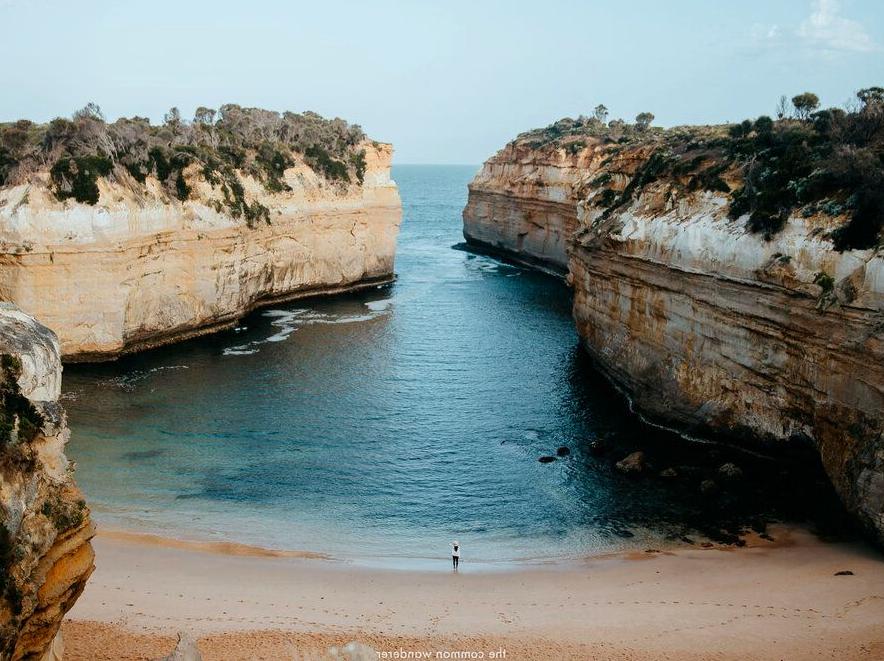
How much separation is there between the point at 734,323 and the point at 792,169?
6066mm

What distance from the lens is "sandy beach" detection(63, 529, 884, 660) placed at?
1623 cm

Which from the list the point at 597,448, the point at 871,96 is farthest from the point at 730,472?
the point at 871,96

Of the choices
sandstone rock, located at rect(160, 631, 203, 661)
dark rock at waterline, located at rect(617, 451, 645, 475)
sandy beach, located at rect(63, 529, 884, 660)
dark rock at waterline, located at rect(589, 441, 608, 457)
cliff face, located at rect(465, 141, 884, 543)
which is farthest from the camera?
dark rock at waterline, located at rect(589, 441, 608, 457)

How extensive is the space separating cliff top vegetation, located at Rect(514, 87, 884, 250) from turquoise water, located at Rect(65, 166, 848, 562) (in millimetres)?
8506

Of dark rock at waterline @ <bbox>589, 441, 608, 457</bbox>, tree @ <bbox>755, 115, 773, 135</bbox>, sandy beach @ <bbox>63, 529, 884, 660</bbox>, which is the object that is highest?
tree @ <bbox>755, 115, 773, 135</bbox>

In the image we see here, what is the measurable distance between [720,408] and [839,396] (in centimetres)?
593

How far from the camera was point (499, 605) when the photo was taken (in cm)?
1867

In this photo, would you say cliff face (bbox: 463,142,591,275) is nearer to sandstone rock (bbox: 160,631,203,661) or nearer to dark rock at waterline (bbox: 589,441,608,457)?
dark rock at waterline (bbox: 589,441,608,457)

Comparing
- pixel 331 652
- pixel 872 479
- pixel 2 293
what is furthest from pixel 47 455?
pixel 2 293

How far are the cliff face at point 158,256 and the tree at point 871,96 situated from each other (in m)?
33.7

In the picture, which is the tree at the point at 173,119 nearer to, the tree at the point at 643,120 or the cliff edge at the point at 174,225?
the cliff edge at the point at 174,225

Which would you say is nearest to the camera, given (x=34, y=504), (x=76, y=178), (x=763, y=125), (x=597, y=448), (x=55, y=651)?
(x=34, y=504)

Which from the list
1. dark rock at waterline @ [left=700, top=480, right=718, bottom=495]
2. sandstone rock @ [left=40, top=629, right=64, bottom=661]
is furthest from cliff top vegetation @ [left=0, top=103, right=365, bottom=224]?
dark rock at waterline @ [left=700, top=480, right=718, bottom=495]

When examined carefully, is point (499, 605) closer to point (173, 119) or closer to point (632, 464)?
point (632, 464)
